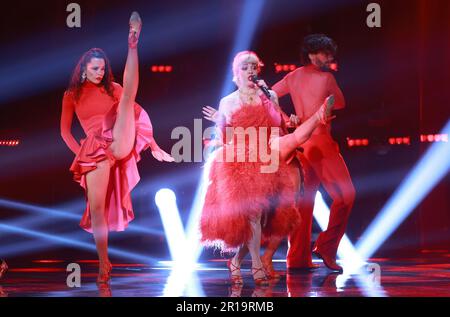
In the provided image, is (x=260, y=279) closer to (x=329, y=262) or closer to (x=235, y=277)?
(x=235, y=277)

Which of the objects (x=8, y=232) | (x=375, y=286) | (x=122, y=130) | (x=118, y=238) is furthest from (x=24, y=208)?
(x=375, y=286)

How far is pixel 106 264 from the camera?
21.1 feet

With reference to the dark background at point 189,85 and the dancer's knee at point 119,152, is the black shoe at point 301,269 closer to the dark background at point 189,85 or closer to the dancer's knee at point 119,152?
the dark background at point 189,85

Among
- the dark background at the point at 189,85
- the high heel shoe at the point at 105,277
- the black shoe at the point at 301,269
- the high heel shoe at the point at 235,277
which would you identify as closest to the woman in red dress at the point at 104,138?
the high heel shoe at the point at 105,277

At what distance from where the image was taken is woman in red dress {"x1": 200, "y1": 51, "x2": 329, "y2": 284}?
6.10m

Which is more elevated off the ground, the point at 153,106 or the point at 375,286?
the point at 153,106

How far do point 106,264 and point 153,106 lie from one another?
2954 millimetres

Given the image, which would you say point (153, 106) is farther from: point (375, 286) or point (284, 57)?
point (375, 286)

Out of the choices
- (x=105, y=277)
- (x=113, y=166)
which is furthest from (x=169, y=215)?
(x=105, y=277)

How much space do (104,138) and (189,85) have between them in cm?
263

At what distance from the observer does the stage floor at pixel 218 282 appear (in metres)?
5.45

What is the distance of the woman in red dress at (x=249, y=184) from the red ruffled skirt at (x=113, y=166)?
735mm

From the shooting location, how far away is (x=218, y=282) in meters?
6.29
